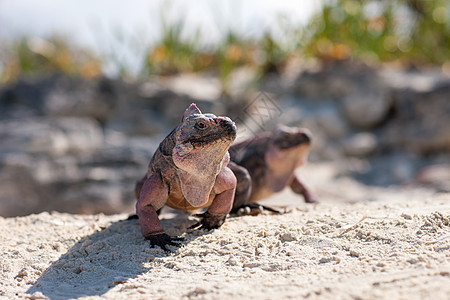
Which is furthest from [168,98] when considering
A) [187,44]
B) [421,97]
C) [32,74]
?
[421,97]

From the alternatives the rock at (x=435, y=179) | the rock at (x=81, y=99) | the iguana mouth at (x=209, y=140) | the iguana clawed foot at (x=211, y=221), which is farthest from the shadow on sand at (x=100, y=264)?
the rock at (x=81, y=99)

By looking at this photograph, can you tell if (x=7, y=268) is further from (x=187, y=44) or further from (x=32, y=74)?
(x=32, y=74)

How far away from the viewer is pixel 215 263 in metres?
1.86

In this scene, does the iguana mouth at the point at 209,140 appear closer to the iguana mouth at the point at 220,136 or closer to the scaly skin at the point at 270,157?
the iguana mouth at the point at 220,136

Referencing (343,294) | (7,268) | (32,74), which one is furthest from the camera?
(32,74)

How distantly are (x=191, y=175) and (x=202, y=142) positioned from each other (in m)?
0.22

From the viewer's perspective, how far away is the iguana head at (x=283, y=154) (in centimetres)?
295

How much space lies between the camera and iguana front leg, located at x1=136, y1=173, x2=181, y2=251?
6.86ft

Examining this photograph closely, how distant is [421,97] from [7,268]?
336 inches

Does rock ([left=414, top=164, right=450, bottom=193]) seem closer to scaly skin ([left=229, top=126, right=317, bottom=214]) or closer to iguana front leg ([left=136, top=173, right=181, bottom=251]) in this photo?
scaly skin ([left=229, top=126, right=317, bottom=214])

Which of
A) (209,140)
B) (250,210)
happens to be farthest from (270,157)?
(209,140)

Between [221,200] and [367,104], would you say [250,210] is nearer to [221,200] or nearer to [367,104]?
[221,200]

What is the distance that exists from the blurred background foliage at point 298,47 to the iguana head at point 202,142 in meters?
6.84

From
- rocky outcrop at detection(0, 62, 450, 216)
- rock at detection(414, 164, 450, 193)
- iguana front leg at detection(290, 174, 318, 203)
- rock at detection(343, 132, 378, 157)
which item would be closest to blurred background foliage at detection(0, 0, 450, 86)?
rocky outcrop at detection(0, 62, 450, 216)
